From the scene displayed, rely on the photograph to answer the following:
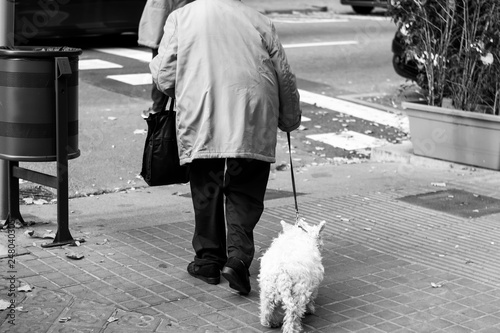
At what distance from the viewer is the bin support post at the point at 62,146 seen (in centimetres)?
574

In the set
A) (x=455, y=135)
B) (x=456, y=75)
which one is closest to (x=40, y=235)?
(x=455, y=135)

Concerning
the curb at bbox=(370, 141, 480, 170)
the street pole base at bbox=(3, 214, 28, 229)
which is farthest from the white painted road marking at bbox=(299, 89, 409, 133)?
the street pole base at bbox=(3, 214, 28, 229)

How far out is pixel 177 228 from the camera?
655cm

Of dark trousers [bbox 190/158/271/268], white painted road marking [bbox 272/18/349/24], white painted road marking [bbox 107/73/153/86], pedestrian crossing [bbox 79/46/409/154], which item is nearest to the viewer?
dark trousers [bbox 190/158/271/268]

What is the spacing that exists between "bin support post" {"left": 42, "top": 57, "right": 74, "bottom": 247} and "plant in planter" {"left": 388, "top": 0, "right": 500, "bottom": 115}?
442cm

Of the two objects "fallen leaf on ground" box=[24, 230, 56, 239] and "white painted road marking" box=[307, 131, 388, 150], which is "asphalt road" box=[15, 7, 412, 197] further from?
"fallen leaf on ground" box=[24, 230, 56, 239]

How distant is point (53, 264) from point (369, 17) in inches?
726

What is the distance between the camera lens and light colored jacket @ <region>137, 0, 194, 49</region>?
852 centimetres

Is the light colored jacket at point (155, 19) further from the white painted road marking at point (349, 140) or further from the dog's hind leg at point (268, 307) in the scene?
the dog's hind leg at point (268, 307)

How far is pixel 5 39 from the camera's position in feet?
20.8

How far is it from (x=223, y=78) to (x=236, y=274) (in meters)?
1.17

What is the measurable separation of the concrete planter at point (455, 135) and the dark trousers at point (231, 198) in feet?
13.2

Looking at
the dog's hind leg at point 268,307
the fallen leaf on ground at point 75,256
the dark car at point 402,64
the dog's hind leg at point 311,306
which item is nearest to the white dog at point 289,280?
the dog's hind leg at point 268,307

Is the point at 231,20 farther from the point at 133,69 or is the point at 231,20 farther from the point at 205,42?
the point at 133,69
